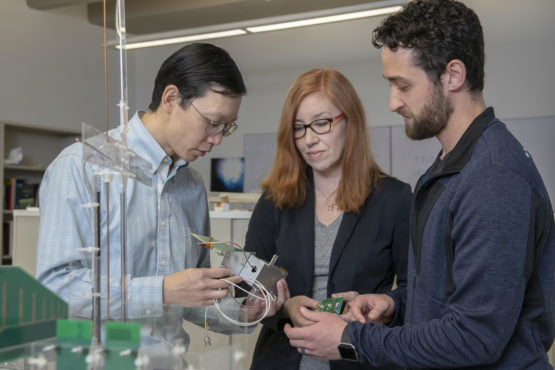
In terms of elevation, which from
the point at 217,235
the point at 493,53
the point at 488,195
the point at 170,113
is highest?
the point at 493,53

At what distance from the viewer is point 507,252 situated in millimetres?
1072

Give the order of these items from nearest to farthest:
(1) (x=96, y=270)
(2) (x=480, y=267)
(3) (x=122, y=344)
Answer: (3) (x=122, y=344), (1) (x=96, y=270), (2) (x=480, y=267)

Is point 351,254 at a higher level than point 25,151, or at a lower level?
lower

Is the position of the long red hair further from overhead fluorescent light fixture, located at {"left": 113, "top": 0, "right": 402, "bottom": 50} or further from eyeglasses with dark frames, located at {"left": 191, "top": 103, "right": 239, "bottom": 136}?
overhead fluorescent light fixture, located at {"left": 113, "top": 0, "right": 402, "bottom": 50}

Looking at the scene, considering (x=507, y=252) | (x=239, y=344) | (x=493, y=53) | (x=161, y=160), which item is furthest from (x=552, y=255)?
(x=493, y=53)

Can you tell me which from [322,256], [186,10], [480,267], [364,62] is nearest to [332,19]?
[364,62]

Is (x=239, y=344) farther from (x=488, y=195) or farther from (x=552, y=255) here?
(x=552, y=255)

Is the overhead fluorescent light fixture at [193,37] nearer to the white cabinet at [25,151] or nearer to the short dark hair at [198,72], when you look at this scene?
the white cabinet at [25,151]

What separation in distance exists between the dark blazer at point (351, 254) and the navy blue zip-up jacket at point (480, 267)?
1.17 feet

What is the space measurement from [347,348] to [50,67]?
6.82 meters

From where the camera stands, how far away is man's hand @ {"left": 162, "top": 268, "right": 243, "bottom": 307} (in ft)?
3.52

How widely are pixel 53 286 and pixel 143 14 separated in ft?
22.7

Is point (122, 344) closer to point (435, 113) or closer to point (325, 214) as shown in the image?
point (435, 113)

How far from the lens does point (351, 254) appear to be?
5.41 feet
